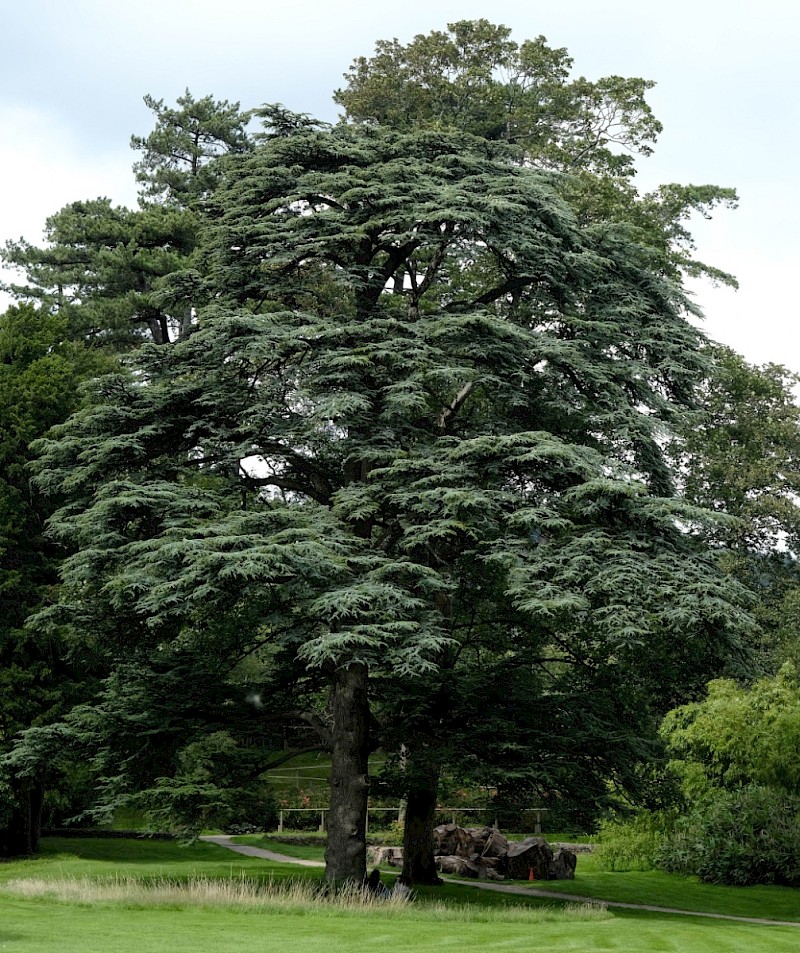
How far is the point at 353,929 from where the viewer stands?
14312 mm

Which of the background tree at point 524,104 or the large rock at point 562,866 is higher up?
the background tree at point 524,104

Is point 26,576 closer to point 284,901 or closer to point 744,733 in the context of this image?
point 284,901

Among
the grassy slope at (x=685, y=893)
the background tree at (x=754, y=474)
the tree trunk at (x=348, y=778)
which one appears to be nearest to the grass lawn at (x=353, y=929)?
the tree trunk at (x=348, y=778)

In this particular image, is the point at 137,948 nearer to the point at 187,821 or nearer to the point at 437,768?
the point at 187,821

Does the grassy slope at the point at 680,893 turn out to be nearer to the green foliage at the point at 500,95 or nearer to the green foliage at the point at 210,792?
the green foliage at the point at 210,792

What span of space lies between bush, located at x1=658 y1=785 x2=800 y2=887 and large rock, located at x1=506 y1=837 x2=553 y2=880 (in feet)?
11.2

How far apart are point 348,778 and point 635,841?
10.6 meters

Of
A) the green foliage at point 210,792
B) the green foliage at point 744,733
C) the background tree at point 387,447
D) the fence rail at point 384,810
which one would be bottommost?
the fence rail at point 384,810

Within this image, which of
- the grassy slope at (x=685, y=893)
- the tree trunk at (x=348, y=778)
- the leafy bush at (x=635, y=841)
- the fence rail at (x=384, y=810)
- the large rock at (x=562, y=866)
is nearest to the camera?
the tree trunk at (x=348, y=778)

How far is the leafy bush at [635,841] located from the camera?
25.7 m

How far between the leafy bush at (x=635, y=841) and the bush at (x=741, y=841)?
19.9 inches

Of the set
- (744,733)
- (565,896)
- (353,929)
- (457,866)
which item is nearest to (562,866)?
(457,866)

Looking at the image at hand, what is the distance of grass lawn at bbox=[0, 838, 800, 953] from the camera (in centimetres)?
1207

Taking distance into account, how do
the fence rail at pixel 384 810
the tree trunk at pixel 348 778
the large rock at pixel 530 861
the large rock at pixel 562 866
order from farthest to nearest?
the fence rail at pixel 384 810 → the large rock at pixel 562 866 → the large rock at pixel 530 861 → the tree trunk at pixel 348 778
